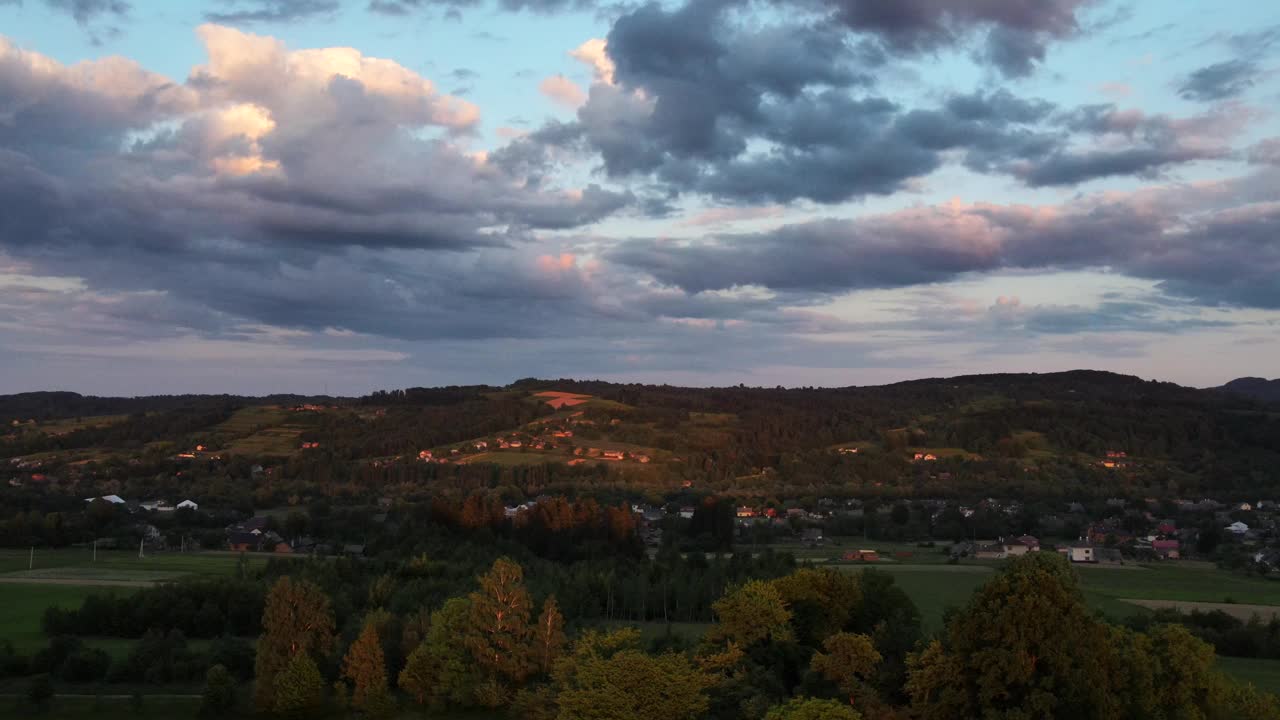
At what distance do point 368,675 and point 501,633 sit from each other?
4.83 meters

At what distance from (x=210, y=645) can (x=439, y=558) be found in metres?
26.0

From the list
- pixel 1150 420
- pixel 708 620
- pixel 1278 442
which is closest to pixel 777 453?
pixel 1150 420

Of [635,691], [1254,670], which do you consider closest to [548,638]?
[635,691]

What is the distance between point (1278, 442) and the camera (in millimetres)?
149875

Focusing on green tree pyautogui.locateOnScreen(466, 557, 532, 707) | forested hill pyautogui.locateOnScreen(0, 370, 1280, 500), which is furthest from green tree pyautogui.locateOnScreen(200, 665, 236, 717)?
forested hill pyautogui.locateOnScreen(0, 370, 1280, 500)

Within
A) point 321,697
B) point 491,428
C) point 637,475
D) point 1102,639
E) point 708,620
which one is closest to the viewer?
point 1102,639

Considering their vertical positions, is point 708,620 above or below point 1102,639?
below

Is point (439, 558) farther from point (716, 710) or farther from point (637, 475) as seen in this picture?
point (637, 475)

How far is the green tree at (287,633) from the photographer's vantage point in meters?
39.3

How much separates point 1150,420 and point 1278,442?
18403 mm

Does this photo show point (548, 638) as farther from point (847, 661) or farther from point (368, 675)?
point (847, 661)

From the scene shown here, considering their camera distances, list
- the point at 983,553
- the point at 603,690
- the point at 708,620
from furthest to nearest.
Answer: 1. the point at 983,553
2. the point at 708,620
3. the point at 603,690

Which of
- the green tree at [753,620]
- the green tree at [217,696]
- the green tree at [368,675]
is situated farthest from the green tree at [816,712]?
the green tree at [217,696]

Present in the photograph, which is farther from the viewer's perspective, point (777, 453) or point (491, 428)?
point (491, 428)
